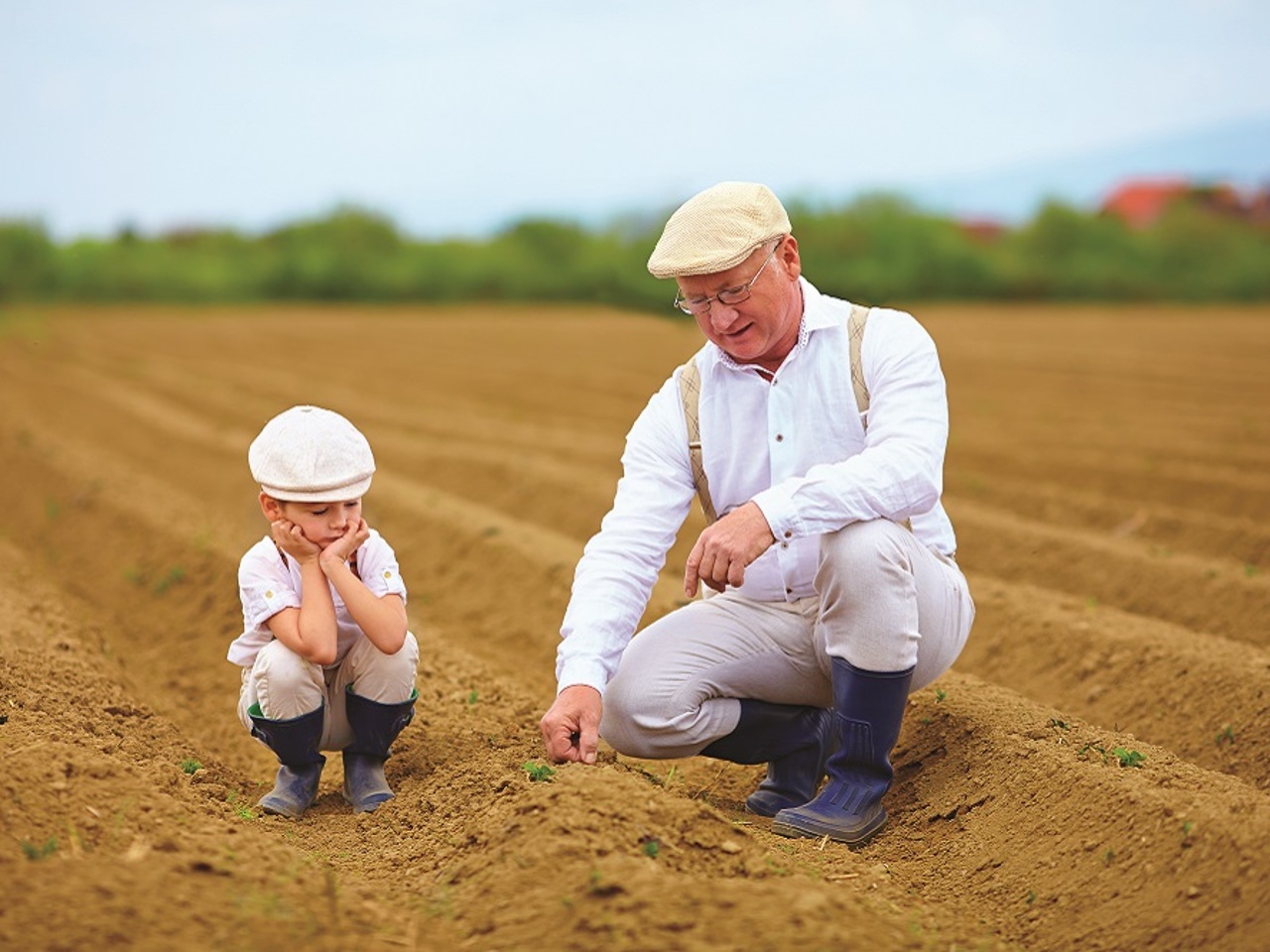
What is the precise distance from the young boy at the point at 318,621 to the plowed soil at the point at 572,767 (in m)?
0.19

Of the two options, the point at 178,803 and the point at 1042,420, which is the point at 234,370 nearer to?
the point at 1042,420

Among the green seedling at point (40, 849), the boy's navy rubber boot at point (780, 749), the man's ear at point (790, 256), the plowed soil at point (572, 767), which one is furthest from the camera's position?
the boy's navy rubber boot at point (780, 749)

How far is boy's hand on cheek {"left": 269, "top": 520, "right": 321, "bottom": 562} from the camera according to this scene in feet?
12.9

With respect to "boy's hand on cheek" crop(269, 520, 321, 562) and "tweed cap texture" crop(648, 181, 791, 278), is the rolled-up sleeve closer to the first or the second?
"tweed cap texture" crop(648, 181, 791, 278)

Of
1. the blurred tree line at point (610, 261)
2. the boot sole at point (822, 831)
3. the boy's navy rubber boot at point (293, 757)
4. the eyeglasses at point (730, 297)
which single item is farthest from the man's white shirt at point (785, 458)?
the blurred tree line at point (610, 261)

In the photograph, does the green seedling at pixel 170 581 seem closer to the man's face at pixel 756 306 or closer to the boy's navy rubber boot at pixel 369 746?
the boy's navy rubber boot at pixel 369 746

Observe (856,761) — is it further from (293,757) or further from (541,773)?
(293,757)

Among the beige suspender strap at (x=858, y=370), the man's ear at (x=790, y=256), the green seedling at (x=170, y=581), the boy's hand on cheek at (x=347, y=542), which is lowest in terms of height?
the green seedling at (x=170, y=581)

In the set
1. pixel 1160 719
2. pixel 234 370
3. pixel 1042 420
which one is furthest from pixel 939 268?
pixel 1160 719

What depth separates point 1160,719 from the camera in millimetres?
5203

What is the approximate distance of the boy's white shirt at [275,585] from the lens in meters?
4.00

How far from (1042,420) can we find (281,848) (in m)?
11.0

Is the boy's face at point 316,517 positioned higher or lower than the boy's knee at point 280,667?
higher

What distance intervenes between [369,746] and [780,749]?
1.19 meters
